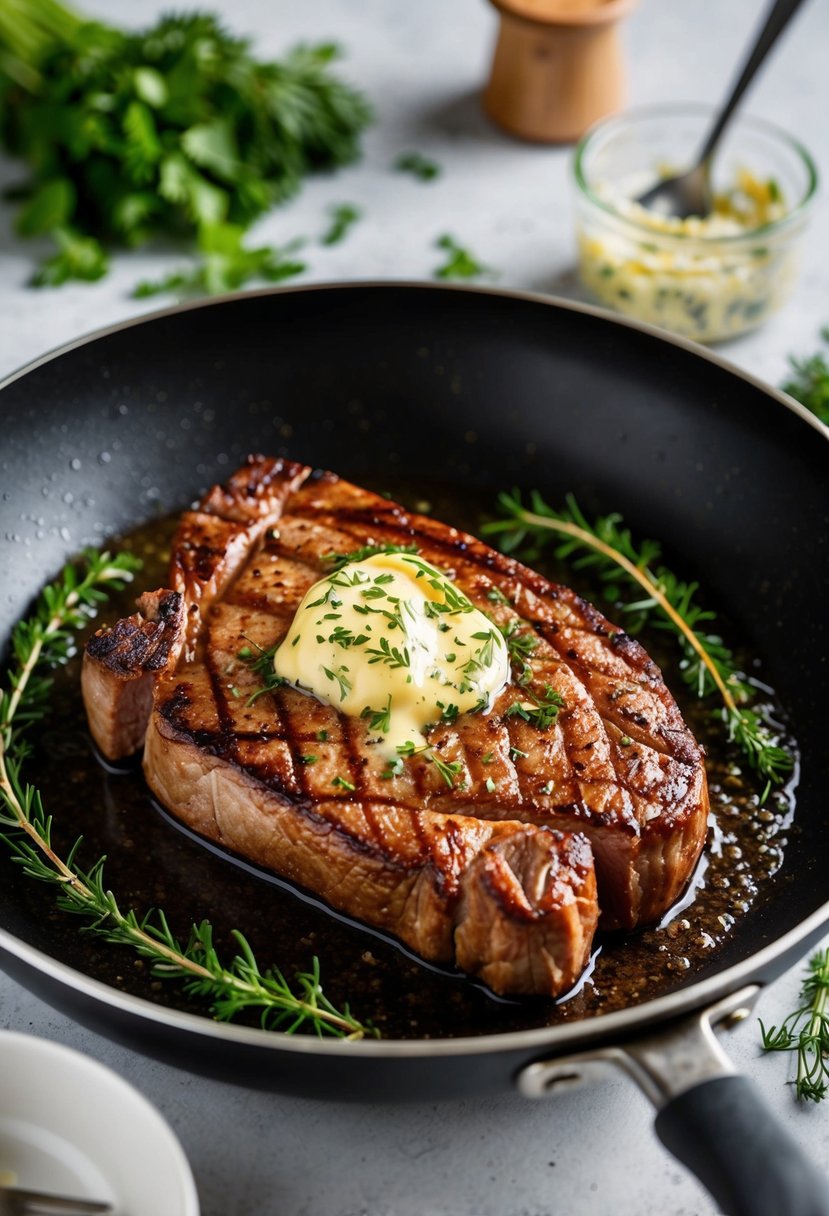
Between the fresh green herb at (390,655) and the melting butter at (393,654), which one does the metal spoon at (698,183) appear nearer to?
the melting butter at (393,654)

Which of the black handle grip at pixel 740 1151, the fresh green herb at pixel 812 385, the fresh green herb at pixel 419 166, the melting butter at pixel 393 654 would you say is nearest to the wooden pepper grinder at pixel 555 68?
the fresh green herb at pixel 419 166

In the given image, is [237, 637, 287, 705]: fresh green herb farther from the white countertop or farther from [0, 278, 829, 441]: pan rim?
[0, 278, 829, 441]: pan rim

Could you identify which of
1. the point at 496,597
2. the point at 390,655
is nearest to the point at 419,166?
the point at 496,597

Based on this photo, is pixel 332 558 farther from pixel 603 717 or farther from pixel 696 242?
pixel 696 242

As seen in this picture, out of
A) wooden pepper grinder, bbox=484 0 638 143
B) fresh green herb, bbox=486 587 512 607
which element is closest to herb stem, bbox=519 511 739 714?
fresh green herb, bbox=486 587 512 607

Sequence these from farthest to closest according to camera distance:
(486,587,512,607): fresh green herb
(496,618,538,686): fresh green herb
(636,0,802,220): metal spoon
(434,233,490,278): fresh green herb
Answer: (434,233,490,278): fresh green herb < (636,0,802,220): metal spoon < (486,587,512,607): fresh green herb < (496,618,538,686): fresh green herb

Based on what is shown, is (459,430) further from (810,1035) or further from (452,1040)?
(452,1040)
